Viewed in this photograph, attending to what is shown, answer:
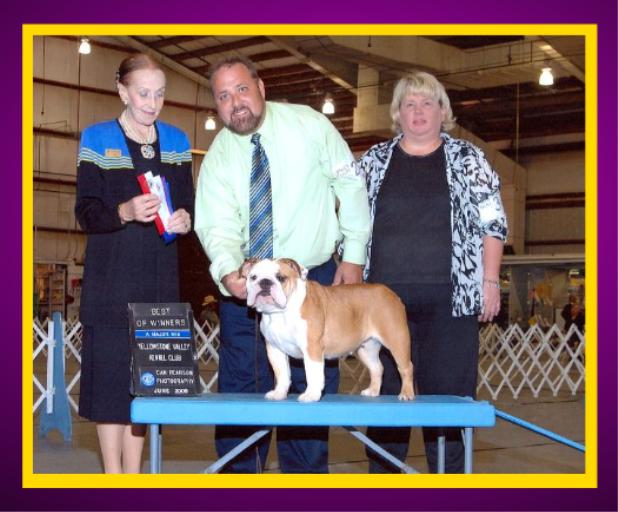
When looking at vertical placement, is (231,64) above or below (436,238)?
above

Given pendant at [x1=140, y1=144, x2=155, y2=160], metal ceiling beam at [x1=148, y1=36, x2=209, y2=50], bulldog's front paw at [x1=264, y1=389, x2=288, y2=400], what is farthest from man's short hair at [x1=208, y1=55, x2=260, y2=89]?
metal ceiling beam at [x1=148, y1=36, x2=209, y2=50]

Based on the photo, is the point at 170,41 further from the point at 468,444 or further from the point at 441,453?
the point at 468,444

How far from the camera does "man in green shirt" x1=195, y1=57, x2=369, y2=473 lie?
345 cm

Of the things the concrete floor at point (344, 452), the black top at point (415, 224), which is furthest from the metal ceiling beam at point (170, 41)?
the black top at point (415, 224)

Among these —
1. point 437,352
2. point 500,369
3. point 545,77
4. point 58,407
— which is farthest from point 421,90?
point 545,77

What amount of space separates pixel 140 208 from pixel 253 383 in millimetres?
886

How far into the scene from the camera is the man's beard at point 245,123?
3389mm

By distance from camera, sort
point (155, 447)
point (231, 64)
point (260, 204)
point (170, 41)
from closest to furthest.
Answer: point (155, 447) → point (231, 64) → point (260, 204) → point (170, 41)

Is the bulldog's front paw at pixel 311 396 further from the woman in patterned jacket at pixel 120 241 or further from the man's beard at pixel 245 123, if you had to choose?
the man's beard at pixel 245 123

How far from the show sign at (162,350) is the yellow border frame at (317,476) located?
33cm

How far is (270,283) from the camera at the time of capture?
3016mm

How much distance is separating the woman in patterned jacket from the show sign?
0.77ft

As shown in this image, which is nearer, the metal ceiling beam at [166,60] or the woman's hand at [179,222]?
the woman's hand at [179,222]
